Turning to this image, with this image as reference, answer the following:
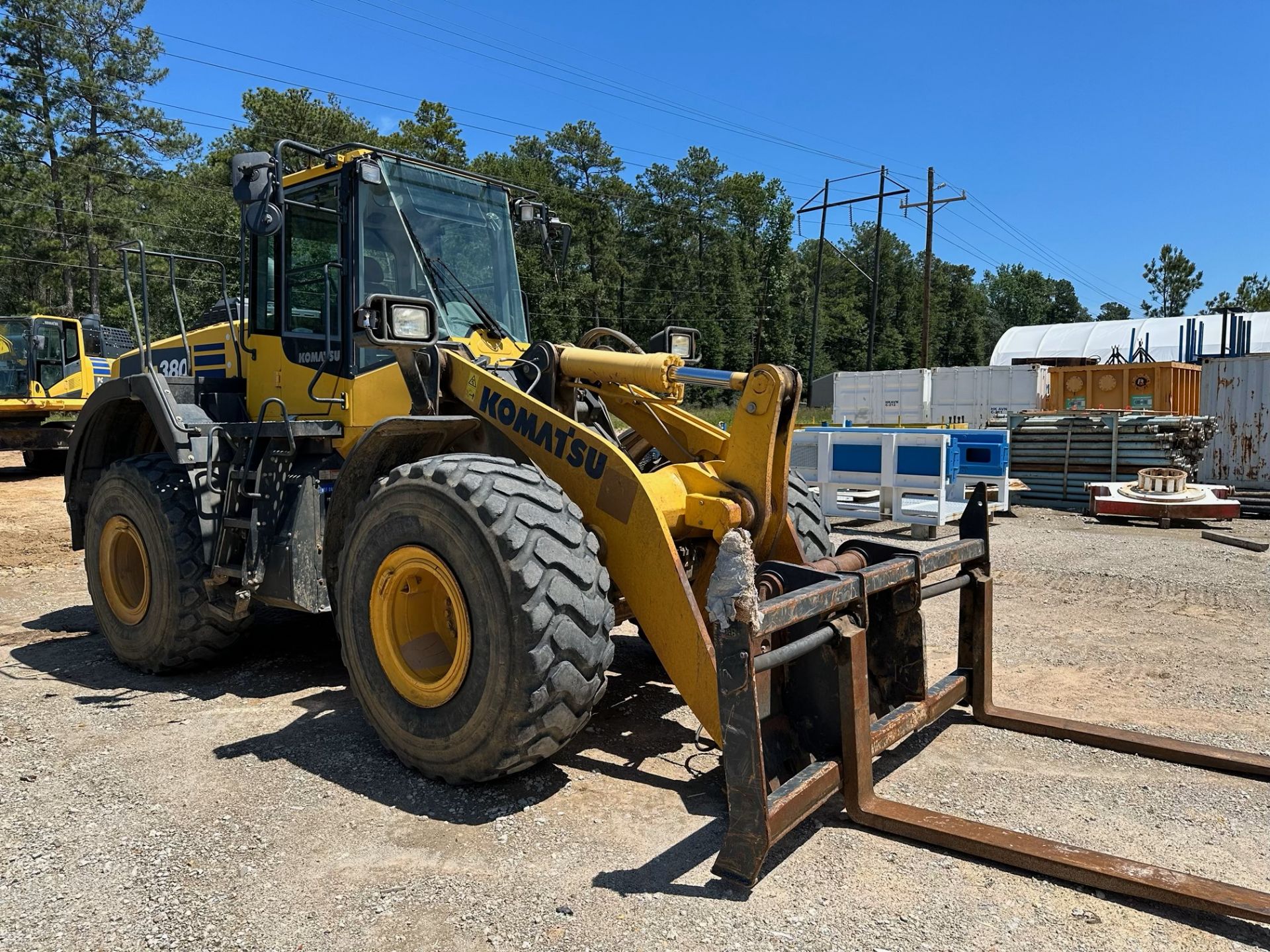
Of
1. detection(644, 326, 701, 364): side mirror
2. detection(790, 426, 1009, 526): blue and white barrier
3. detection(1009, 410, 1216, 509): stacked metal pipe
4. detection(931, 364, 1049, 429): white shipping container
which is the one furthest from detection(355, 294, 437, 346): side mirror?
detection(931, 364, 1049, 429): white shipping container

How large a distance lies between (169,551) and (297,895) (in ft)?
9.91

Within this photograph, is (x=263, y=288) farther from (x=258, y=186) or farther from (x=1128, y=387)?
(x=1128, y=387)

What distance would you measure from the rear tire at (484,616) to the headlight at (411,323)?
2.29ft

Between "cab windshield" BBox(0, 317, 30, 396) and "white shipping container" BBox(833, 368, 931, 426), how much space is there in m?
17.5

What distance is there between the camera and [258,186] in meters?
5.00

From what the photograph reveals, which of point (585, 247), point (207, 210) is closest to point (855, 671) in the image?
point (207, 210)

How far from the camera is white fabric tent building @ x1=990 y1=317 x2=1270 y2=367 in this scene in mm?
36969

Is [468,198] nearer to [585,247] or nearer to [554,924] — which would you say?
[554,924]

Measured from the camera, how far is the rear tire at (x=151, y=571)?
552 centimetres

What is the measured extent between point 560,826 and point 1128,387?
18.7 m

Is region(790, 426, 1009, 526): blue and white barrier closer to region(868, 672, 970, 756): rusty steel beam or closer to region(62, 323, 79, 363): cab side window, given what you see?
region(868, 672, 970, 756): rusty steel beam

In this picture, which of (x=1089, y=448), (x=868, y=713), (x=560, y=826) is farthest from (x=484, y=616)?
(x=1089, y=448)

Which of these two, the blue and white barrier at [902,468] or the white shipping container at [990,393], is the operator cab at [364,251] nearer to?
the blue and white barrier at [902,468]

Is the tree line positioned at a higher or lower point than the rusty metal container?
higher
